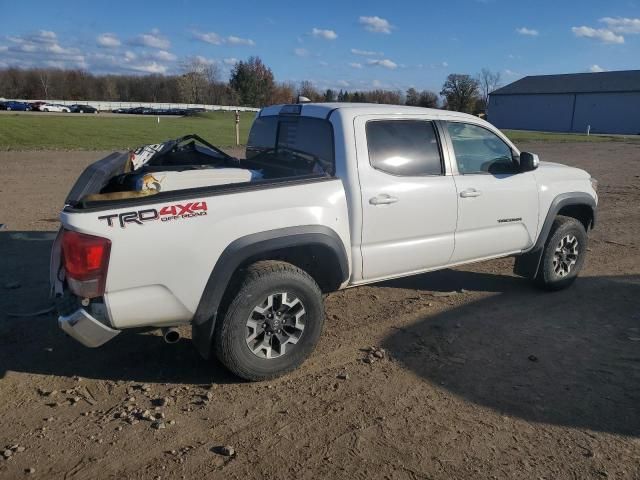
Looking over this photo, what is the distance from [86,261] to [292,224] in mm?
1342

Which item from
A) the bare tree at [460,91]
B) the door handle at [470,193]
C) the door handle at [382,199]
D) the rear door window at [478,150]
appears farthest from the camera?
the bare tree at [460,91]

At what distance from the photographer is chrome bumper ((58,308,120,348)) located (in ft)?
10.7

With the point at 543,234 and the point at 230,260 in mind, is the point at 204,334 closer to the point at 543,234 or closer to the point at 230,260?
the point at 230,260

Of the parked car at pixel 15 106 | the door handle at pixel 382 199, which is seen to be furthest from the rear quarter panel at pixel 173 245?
the parked car at pixel 15 106

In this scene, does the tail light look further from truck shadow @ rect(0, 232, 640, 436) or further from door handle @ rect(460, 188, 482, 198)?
door handle @ rect(460, 188, 482, 198)

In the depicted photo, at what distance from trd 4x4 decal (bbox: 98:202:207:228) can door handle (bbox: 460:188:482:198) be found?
93.9 inches

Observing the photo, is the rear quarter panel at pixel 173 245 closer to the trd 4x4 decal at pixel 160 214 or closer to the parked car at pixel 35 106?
the trd 4x4 decal at pixel 160 214

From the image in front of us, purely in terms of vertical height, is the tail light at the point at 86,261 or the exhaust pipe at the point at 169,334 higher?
the tail light at the point at 86,261

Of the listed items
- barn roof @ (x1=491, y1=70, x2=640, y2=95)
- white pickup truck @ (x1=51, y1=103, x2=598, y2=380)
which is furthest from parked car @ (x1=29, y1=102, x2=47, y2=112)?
white pickup truck @ (x1=51, y1=103, x2=598, y2=380)

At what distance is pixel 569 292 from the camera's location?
5824mm

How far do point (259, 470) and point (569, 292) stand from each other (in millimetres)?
4234

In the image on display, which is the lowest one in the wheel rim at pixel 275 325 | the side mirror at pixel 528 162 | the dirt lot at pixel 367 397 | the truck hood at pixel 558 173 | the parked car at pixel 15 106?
the dirt lot at pixel 367 397

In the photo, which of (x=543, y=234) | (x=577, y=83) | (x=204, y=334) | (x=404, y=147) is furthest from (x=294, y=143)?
(x=577, y=83)

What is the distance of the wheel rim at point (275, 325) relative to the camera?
3764 mm
